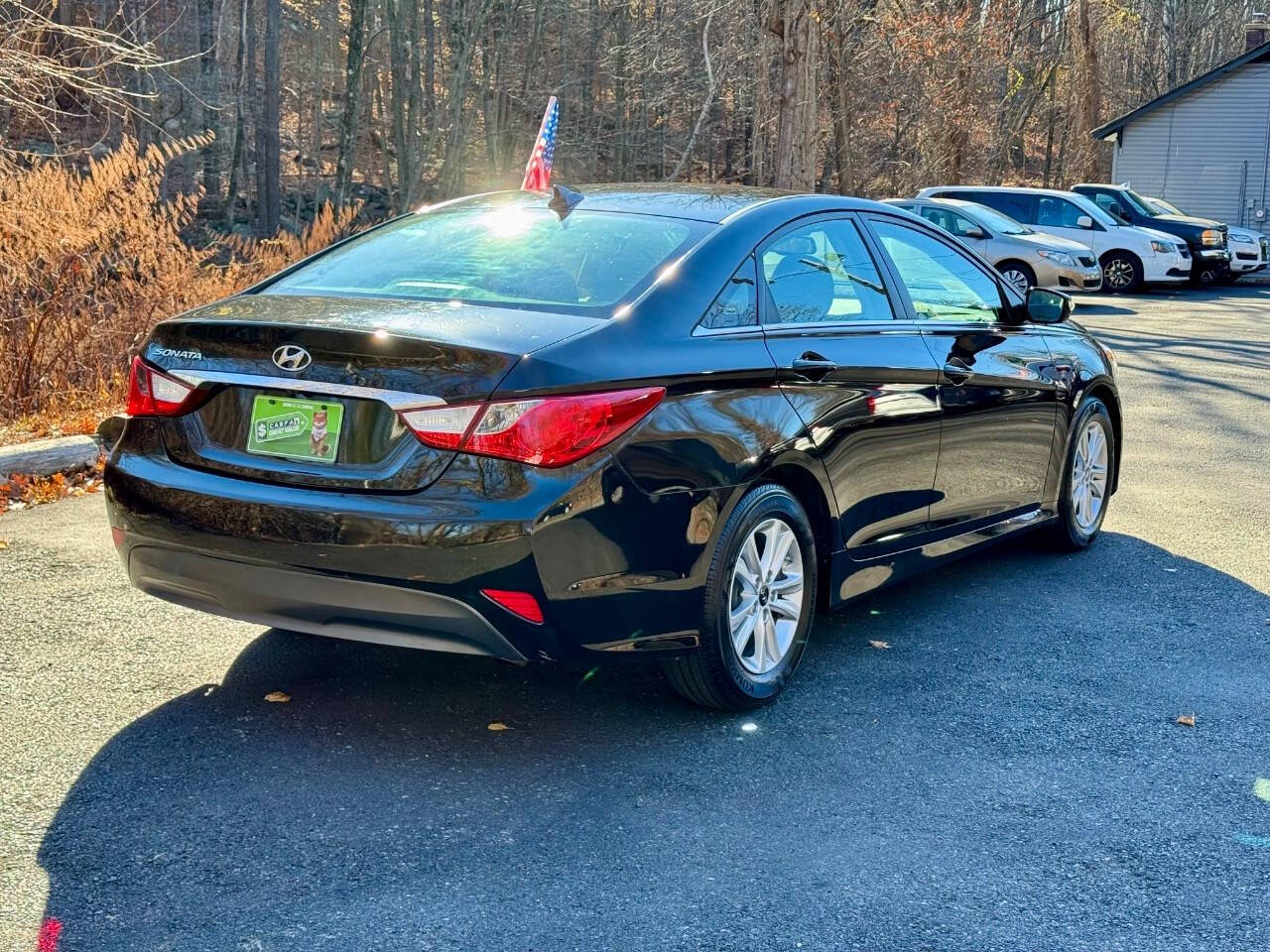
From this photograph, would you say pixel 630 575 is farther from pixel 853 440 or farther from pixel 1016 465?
pixel 1016 465

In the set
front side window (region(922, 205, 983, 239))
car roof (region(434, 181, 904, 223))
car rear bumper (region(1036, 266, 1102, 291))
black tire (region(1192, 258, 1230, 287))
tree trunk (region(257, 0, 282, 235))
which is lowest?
car roof (region(434, 181, 904, 223))

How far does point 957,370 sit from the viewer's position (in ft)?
17.5

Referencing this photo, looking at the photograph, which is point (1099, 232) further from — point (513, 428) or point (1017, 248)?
point (513, 428)

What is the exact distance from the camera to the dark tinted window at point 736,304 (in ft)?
13.8

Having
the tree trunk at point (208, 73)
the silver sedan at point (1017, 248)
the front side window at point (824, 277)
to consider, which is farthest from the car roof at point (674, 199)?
the tree trunk at point (208, 73)

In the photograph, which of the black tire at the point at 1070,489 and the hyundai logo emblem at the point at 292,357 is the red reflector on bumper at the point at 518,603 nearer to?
the hyundai logo emblem at the point at 292,357

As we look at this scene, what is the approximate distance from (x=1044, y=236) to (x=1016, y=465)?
17.5 meters

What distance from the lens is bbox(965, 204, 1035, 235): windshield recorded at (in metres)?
21.4

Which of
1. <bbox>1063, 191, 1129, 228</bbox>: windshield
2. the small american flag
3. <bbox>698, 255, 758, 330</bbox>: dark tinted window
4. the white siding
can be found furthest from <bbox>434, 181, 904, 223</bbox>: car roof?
the white siding

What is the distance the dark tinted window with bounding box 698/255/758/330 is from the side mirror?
2167 mm

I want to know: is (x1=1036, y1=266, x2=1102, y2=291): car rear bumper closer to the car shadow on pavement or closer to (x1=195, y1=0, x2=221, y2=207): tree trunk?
the car shadow on pavement

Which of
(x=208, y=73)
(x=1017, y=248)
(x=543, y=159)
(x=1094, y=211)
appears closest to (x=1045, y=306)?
(x=543, y=159)

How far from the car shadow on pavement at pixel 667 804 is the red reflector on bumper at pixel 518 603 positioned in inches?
18.8

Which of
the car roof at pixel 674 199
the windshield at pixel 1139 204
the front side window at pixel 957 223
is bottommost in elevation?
the car roof at pixel 674 199
